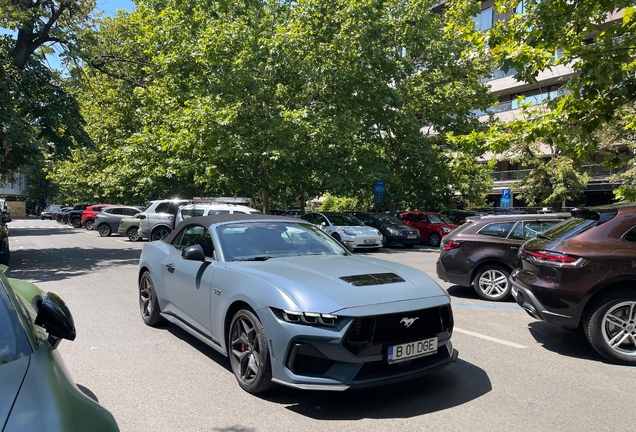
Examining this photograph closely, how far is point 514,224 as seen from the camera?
344 inches

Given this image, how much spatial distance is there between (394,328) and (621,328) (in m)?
2.89

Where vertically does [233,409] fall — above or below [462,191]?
below

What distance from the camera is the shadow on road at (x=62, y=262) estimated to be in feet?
38.5

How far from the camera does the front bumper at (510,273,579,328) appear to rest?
17.6 ft

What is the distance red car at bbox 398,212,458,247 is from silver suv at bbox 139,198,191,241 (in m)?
11.2

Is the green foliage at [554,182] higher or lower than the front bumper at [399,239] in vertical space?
higher

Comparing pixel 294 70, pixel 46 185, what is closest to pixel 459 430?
pixel 294 70

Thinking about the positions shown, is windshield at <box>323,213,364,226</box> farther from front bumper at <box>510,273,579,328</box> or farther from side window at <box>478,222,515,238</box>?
front bumper at <box>510,273,579,328</box>

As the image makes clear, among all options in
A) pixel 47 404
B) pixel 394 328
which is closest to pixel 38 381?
pixel 47 404

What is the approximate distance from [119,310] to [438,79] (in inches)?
847

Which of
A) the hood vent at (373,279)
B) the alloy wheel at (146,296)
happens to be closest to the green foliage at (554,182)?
the alloy wheel at (146,296)

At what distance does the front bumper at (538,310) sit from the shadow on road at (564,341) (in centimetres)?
39

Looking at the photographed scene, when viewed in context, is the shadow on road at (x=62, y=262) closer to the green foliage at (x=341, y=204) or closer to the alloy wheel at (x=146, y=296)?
the alloy wheel at (x=146, y=296)

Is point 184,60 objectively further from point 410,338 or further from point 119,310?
point 410,338
